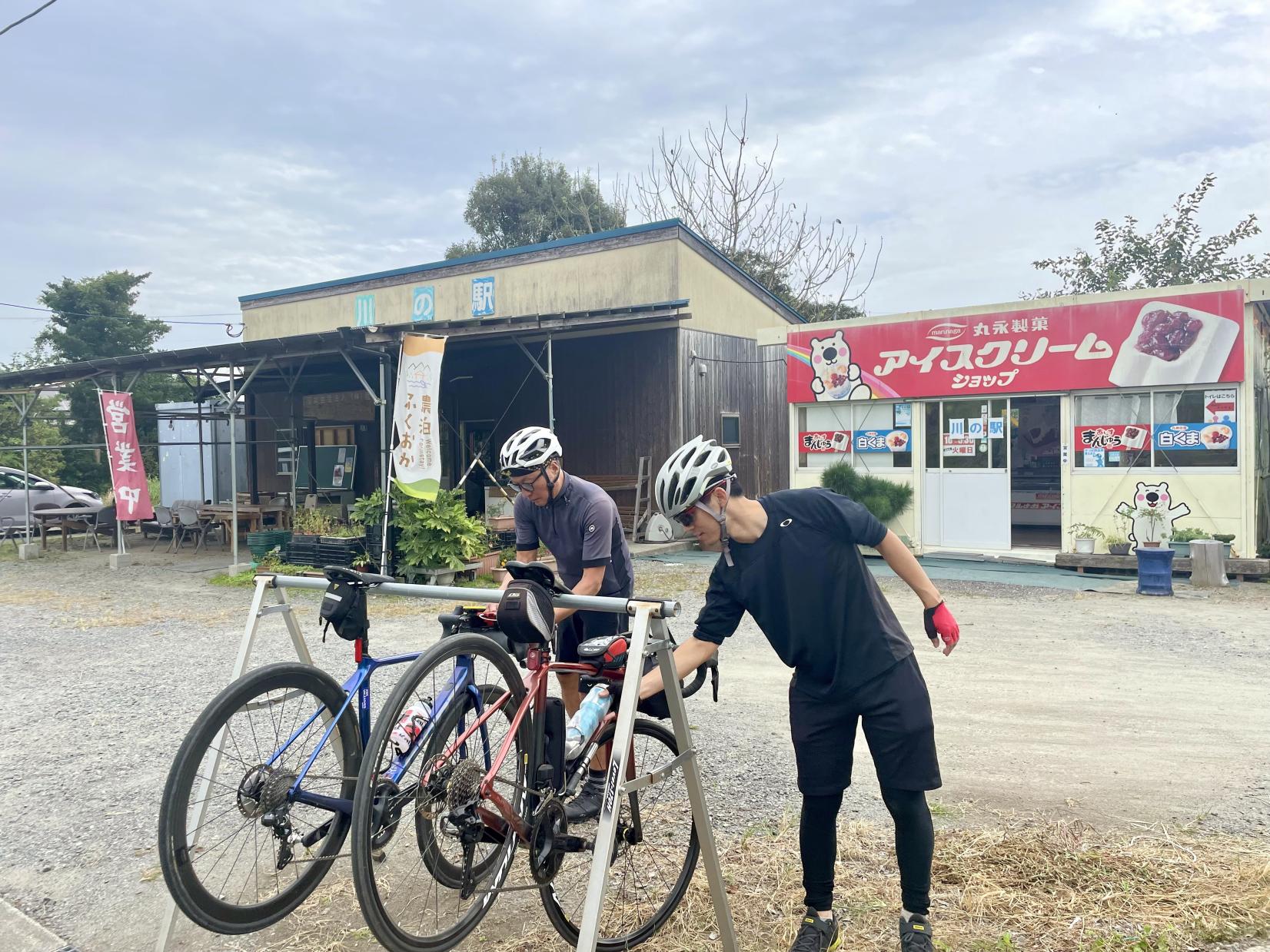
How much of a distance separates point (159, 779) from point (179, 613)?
5.93 meters

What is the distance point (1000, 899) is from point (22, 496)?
22.0m

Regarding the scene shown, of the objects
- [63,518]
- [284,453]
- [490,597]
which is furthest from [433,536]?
[284,453]

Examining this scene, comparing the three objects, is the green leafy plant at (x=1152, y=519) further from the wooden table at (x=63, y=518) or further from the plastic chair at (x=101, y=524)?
the wooden table at (x=63, y=518)

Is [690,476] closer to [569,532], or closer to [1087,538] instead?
[569,532]

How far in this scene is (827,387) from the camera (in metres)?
14.7

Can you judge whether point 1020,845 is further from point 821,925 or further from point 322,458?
point 322,458

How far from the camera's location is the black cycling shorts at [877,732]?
2.83 m

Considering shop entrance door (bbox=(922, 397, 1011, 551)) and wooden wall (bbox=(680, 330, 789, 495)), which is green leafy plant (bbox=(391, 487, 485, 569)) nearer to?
wooden wall (bbox=(680, 330, 789, 495))

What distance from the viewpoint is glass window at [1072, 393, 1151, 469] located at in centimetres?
1233

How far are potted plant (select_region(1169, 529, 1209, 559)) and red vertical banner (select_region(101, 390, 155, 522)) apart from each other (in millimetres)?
14083

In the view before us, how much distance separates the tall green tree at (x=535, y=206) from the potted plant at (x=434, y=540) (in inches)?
951

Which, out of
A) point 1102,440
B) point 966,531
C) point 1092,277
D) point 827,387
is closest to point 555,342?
point 827,387

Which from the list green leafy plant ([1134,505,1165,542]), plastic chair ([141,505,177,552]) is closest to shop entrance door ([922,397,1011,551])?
green leafy plant ([1134,505,1165,542])

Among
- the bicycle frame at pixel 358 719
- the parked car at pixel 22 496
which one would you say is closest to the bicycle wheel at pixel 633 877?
the bicycle frame at pixel 358 719
